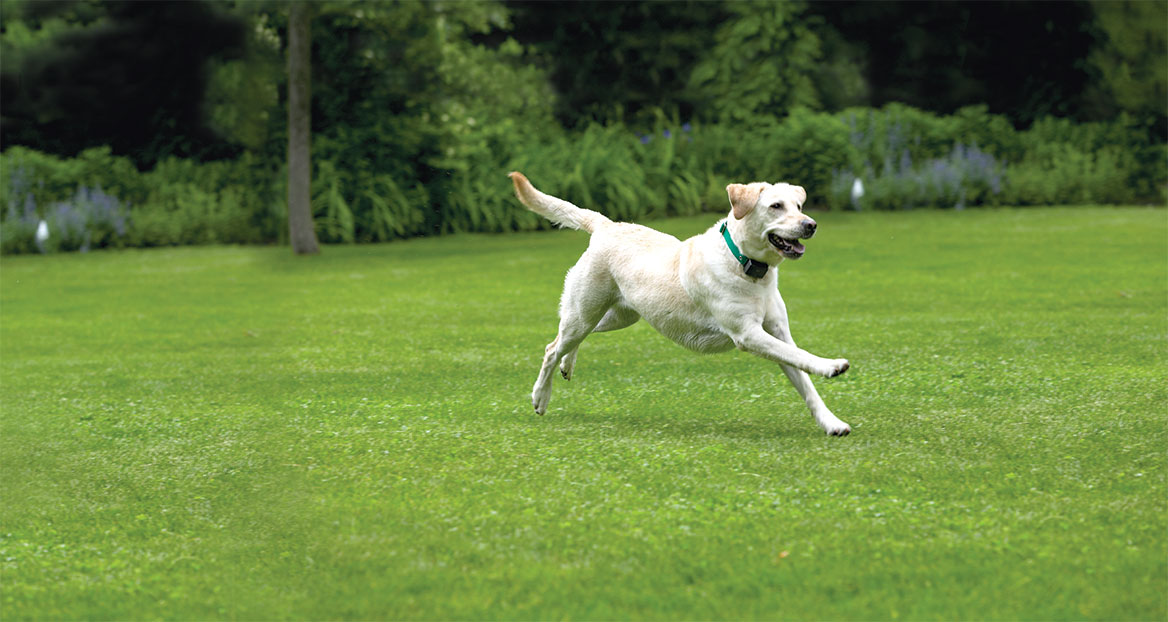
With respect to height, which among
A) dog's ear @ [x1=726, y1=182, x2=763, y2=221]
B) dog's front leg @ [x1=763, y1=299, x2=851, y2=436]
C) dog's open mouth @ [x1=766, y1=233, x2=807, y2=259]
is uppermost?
dog's ear @ [x1=726, y1=182, x2=763, y2=221]

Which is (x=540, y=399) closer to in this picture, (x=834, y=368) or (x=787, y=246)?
(x=787, y=246)

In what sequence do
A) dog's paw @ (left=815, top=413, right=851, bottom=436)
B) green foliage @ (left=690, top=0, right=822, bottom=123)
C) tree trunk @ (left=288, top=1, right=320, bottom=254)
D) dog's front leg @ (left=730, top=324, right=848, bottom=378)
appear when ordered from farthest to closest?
green foliage @ (left=690, top=0, right=822, bottom=123), tree trunk @ (left=288, top=1, right=320, bottom=254), dog's paw @ (left=815, top=413, right=851, bottom=436), dog's front leg @ (left=730, top=324, right=848, bottom=378)

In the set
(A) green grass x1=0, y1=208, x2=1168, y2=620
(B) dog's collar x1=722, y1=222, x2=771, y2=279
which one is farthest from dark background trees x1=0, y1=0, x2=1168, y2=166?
(B) dog's collar x1=722, y1=222, x2=771, y2=279

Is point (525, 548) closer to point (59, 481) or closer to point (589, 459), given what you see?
point (589, 459)

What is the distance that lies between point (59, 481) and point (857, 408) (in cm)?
415

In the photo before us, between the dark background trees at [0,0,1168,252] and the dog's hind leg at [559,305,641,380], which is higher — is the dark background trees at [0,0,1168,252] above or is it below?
above

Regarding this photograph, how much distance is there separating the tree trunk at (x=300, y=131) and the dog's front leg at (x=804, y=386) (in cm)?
1216

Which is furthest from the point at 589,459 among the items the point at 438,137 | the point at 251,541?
the point at 438,137

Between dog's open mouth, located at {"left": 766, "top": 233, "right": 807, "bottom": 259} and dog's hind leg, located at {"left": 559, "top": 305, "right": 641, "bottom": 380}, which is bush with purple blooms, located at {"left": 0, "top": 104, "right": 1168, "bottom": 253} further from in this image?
dog's open mouth, located at {"left": 766, "top": 233, "right": 807, "bottom": 259}

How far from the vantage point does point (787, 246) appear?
18.6ft

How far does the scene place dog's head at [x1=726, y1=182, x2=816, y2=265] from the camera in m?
5.61

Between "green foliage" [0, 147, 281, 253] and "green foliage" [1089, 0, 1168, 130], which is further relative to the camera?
"green foliage" [1089, 0, 1168, 130]

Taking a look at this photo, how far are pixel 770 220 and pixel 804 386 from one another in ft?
3.00

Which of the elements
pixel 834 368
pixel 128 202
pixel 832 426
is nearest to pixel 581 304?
pixel 832 426
